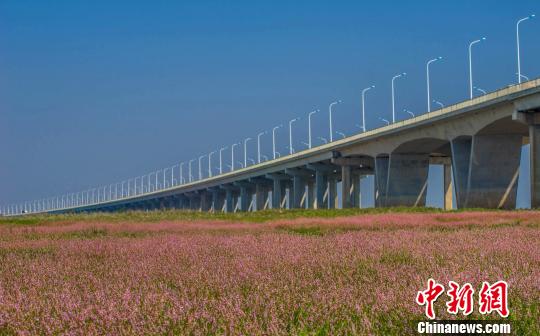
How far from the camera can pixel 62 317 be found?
638 centimetres

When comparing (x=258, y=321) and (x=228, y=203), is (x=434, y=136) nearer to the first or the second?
(x=258, y=321)

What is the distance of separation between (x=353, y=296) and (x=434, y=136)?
58.6m

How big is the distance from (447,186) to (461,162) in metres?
23.2

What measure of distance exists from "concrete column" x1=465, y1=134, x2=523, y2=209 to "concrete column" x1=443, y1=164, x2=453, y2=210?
26.5 m

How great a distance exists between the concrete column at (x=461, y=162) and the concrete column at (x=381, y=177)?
616 inches

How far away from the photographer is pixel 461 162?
61.1 meters

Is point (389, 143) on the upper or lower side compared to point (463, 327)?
upper

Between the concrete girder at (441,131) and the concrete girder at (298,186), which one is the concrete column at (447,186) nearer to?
the concrete girder at (441,131)

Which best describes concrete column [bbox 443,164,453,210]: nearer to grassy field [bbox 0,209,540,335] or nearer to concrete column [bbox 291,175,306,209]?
concrete column [bbox 291,175,306,209]

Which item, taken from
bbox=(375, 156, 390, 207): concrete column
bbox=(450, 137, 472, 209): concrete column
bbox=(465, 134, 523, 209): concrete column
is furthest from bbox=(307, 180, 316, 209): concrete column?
bbox=(465, 134, 523, 209): concrete column

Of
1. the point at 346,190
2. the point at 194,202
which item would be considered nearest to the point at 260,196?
the point at 194,202

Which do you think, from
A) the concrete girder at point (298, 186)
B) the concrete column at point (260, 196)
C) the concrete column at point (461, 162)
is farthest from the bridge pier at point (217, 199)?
the concrete column at point (461, 162)

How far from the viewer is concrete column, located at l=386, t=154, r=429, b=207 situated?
73.7 meters

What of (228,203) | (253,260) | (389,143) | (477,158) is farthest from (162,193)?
(253,260)
